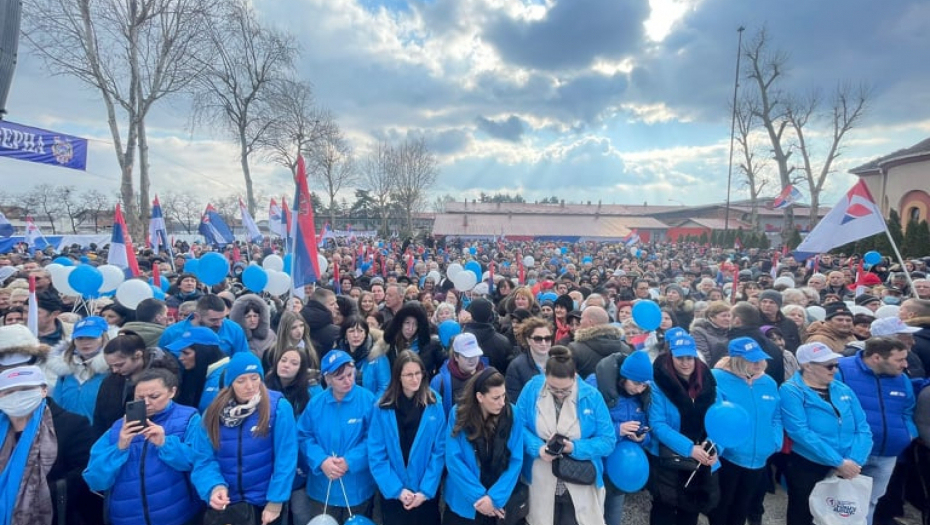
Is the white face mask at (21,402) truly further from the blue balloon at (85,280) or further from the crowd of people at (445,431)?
the blue balloon at (85,280)

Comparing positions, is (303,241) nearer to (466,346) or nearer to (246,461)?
(466,346)

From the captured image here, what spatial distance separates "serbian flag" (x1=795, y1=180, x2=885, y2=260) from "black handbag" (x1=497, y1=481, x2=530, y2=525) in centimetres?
595

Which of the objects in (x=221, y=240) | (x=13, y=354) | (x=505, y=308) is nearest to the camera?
(x=13, y=354)

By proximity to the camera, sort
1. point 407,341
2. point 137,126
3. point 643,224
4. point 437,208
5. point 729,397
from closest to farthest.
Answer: point 729,397 < point 407,341 < point 137,126 < point 643,224 < point 437,208

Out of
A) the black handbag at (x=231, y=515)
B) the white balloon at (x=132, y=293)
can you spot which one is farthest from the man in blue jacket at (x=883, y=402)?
the white balloon at (x=132, y=293)

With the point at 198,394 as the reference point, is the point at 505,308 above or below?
above

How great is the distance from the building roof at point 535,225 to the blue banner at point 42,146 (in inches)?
1593

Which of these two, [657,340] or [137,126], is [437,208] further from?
[657,340]

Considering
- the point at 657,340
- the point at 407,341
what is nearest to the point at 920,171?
the point at 657,340

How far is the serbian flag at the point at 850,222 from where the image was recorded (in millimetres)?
5992

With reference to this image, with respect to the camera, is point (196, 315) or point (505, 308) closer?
point (196, 315)

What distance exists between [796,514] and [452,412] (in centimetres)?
288

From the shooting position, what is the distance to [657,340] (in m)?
4.35

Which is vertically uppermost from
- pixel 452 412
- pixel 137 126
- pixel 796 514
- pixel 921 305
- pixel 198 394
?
pixel 137 126
